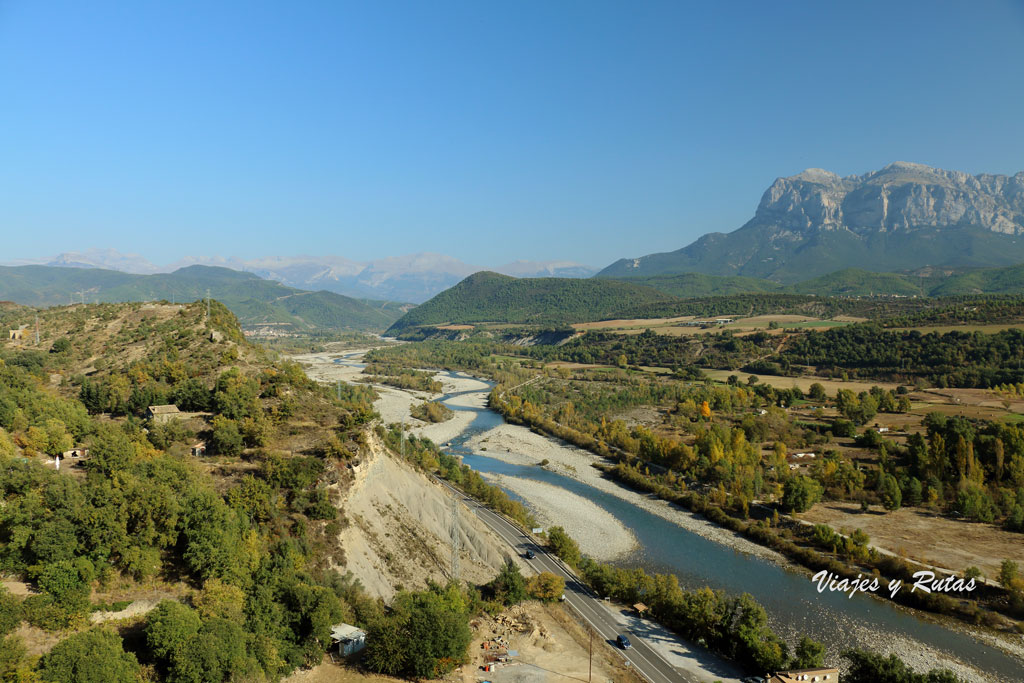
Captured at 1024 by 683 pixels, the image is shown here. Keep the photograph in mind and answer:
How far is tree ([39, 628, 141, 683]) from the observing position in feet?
66.0

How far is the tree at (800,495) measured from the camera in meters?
51.5

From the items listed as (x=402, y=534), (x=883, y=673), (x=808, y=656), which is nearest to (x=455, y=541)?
(x=402, y=534)

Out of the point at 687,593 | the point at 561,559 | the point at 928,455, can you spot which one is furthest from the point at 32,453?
the point at 928,455

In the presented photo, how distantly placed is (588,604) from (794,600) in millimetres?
13827

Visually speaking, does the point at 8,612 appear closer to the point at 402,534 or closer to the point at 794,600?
the point at 402,534

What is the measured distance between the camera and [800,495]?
51594 mm

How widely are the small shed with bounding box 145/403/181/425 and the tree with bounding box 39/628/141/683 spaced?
78.2 feet

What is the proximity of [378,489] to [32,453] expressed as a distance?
766 inches

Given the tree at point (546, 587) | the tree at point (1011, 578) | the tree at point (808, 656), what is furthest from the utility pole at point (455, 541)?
the tree at point (1011, 578)

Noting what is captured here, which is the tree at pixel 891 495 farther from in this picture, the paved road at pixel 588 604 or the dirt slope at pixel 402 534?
the dirt slope at pixel 402 534

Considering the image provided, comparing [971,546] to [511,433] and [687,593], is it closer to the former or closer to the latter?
[687,593]

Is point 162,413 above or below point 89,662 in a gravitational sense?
above

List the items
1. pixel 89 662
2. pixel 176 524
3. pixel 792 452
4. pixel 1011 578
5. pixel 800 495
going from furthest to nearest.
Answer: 1. pixel 792 452
2. pixel 800 495
3. pixel 1011 578
4. pixel 176 524
5. pixel 89 662

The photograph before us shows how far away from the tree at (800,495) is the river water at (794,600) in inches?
339
